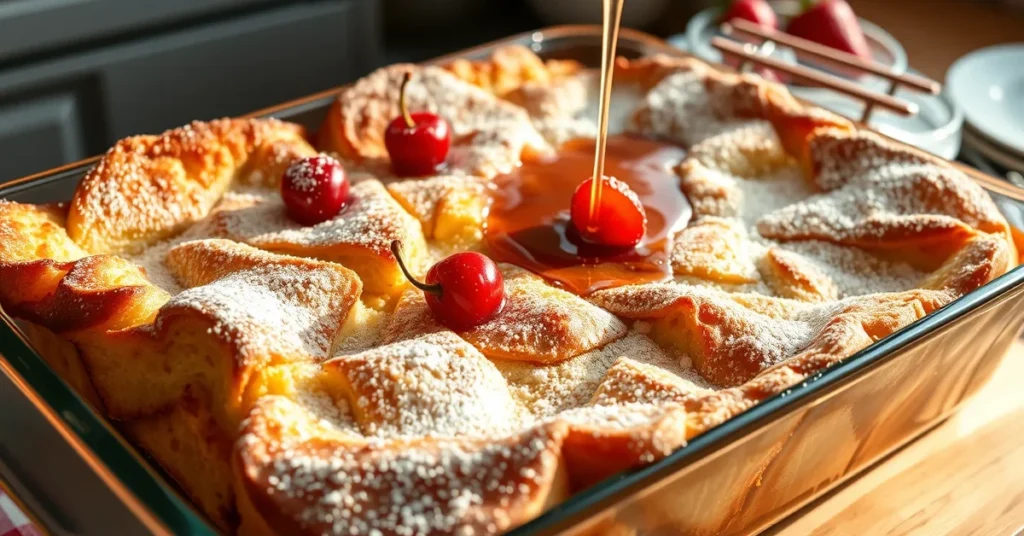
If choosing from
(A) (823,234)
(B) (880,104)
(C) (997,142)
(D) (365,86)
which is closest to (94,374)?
(D) (365,86)

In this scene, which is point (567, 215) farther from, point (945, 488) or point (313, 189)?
point (945, 488)

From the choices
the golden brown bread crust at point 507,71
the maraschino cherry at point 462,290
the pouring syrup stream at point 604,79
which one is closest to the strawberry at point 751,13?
the golden brown bread crust at point 507,71

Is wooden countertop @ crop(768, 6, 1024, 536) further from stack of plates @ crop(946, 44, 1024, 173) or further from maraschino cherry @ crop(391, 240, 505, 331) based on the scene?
stack of plates @ crop(946, 44, 1024, 173)

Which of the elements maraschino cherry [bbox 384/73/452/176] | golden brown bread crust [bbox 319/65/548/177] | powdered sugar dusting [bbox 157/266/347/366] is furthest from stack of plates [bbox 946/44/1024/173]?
powdered sugar dusting [bbox 157/266/347/366]

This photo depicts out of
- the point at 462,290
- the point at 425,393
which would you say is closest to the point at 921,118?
the point at 462,290

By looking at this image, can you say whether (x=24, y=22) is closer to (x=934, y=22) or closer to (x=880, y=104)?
(x=880, y=104)

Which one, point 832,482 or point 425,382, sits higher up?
point 425,382

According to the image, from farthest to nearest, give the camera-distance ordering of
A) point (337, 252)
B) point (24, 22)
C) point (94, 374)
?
1. point (24, 22)
2. point (337, 252)
3. point (94, 374)
